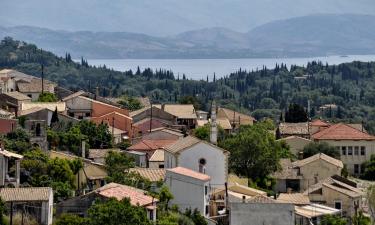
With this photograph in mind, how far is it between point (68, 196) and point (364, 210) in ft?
43.0

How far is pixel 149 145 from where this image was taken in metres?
48.0

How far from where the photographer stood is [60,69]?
17775cm

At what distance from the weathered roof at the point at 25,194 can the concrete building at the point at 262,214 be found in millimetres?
6397

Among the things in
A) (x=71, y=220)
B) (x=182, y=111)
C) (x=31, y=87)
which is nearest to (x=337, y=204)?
(x=71, y=220)

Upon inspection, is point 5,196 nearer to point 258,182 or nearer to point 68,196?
point 68,196

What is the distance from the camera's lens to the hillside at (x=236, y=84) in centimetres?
14562

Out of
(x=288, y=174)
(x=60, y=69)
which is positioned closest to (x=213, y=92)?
(x=60, y=69)

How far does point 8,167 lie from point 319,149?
80.5 ft

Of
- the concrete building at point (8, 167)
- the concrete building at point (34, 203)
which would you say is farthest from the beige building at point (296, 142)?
the concrete building at point (34, 203)

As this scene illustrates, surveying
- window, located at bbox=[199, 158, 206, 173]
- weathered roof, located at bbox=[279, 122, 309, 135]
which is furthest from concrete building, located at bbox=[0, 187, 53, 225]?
weathered roof, located at bbox=[279, 122, 309, 135]

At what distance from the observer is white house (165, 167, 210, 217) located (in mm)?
36406

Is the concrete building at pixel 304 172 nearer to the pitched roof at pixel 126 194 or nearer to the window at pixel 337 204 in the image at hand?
the window at pixel 337 204

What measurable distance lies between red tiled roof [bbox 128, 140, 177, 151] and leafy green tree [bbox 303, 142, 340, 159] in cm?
948

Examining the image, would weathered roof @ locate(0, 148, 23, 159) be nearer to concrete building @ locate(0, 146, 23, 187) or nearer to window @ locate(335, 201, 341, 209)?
concrete building @ locate(0, 146, 23, 187)
